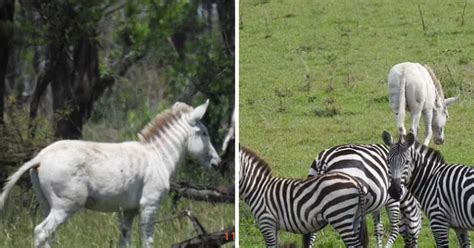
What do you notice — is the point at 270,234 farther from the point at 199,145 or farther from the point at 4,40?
the point at 4,40

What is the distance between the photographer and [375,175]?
280 inches

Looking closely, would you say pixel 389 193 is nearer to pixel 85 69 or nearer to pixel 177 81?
pixel 177 81

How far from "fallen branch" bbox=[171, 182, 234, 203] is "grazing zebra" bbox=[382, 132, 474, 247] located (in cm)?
92

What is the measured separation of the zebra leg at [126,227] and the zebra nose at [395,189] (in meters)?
1.44

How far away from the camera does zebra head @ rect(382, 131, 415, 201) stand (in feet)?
23.1

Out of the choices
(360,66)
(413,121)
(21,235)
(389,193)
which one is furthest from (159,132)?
(360,66)

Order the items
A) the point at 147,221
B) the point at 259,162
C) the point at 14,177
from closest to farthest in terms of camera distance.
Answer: the point at 14,177, the point at 147,221, the point at 259,162

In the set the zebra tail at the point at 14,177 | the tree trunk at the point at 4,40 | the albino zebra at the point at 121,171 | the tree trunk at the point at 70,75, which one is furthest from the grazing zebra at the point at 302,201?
the tree trunk at the point at 4,40

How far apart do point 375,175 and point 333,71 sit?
192cm

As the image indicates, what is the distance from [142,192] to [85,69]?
2.18 ft

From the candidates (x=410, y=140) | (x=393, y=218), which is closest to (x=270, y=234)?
(x=393, y=218)

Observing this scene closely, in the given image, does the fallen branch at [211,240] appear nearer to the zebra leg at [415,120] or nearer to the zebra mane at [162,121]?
the zebra mane at [162,121]

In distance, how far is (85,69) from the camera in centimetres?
646

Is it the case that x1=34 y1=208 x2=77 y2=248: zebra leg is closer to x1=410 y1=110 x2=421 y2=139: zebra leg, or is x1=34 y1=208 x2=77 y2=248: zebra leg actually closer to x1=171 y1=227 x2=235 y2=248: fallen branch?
x1=171 y1=227 x2=235 y2=248: fallen branch
